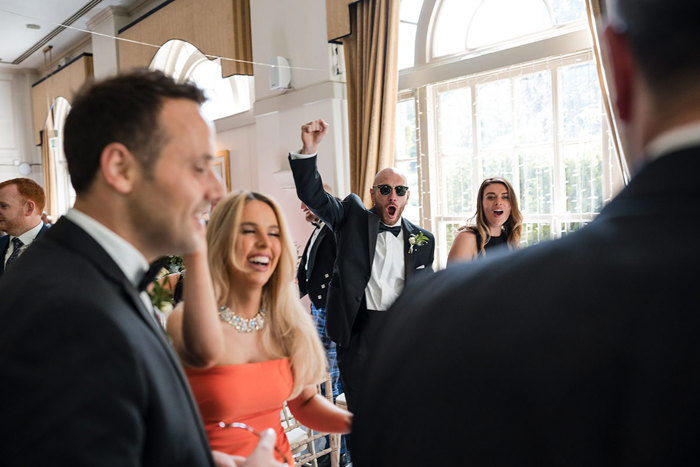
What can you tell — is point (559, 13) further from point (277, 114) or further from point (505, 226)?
point (277, 114)

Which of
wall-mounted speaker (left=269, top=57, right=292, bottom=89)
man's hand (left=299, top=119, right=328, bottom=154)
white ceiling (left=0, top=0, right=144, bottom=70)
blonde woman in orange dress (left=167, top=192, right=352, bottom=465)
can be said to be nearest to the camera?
blonde woman in orange dress (left=167, top=192, right=352, bottom=465)

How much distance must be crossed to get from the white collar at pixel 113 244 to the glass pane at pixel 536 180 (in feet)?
12.5

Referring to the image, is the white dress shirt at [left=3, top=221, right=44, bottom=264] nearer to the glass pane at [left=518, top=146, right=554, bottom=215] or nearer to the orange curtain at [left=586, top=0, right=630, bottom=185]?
the glass pane at [left=518, top=146, right=554, bottom=215]

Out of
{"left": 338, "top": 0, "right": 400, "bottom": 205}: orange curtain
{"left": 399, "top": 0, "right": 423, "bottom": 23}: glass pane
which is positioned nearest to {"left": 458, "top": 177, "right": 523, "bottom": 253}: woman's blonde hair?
{"left": 338, "top": 0, "right": 400, "bottom": 205}: orange curtain

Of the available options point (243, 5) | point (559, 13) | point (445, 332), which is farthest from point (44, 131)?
point (445, 332)

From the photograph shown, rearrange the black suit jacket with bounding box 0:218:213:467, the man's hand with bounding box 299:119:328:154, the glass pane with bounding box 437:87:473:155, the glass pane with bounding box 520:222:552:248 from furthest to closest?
the glass pane with bounding box 437:87:473:155 → the glass pane with bounding box 520:222:552:248 → the man's hand with bounding box 299:119:328:154 → the black suit jacket with bounding box 0:218:213:467

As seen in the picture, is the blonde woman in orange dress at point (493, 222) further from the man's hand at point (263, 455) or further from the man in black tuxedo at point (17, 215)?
the man in black tuxedo at point (17, 215)

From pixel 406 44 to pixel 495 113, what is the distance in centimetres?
150

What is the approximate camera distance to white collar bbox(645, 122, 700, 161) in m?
0.48

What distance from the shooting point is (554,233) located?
14.1ft

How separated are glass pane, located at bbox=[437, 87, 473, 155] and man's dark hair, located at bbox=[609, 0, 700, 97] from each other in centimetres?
453

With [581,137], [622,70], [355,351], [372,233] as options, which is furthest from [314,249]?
[622,70]

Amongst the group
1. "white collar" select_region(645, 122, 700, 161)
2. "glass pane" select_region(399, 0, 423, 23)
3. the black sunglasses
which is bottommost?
"white collar" select_region(645, 122, 700, 161)

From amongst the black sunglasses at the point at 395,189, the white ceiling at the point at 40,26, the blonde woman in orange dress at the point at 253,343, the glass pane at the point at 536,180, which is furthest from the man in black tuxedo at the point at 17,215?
the white ceiling at the point at 40,26
